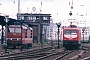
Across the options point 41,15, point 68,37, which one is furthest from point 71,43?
point 41,15

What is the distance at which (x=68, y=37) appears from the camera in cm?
4262

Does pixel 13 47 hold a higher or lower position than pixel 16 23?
→ lower

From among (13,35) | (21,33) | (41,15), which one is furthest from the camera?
(41,15)

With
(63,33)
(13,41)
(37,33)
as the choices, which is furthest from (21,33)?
(37,33)

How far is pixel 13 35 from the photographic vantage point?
143 ft

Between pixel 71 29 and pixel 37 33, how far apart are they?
43943mm

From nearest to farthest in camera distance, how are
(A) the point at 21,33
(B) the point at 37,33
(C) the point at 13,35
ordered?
(A) the point at 21,33
(C) the point at 13,35
(B) the point at 37,33

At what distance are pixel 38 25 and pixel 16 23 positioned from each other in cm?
4101

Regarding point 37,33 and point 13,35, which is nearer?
point 13,35

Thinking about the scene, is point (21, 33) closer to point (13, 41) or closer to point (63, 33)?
point (13, 41)

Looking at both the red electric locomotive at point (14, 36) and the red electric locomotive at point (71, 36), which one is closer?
the red electric locomotive at point (71, 36)

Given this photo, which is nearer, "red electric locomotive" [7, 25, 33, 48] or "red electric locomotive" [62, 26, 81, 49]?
"red electric locomotive" [62, 26, 81, 49]

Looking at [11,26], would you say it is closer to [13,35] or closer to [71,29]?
[13,35]

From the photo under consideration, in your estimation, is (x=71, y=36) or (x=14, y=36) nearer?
(x=71, y=36)
